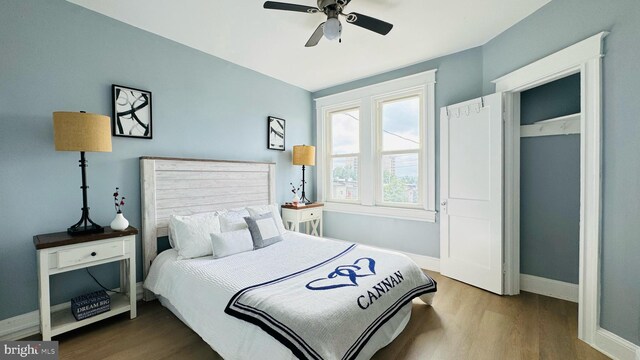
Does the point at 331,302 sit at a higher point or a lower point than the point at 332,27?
lower

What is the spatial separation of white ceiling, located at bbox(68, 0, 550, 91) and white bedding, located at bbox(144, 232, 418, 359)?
2180 mm

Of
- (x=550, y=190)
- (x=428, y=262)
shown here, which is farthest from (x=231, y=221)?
(x=550, y=190)

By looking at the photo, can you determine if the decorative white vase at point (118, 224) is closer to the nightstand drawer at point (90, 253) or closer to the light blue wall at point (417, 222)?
the nightstand drawer at point (90, 253)

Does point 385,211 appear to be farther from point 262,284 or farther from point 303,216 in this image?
point 262,284

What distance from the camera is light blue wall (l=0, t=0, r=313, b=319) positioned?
1942mm

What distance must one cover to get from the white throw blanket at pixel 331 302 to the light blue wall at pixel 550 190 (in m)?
1.50

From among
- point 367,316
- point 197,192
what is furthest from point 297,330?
point 197,192

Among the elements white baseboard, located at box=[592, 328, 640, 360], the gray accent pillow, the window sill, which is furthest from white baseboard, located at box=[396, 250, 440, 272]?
the gray accent pillow

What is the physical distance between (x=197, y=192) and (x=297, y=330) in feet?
6.89

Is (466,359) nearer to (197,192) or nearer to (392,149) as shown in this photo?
(392,149)

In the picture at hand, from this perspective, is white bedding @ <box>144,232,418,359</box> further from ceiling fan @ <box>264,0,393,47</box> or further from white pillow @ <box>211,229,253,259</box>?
ceiling fan @ <box>264,0,393,47</box>

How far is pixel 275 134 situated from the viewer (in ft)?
12.6

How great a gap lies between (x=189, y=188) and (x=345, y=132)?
249 centimetres

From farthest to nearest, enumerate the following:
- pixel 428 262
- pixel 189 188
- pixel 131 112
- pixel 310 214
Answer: pixel 310 214 < pixel 428 262 < pixel 189 188 < pixel 131 112
